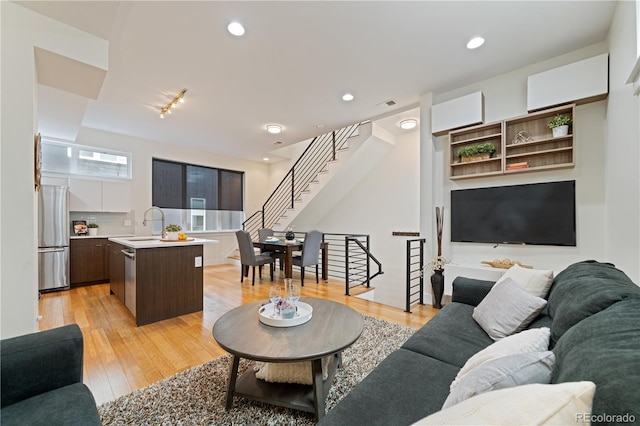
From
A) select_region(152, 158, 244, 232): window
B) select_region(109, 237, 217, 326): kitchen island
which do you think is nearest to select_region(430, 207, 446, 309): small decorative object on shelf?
select_region(109, 237, 217, 326): kitchen island

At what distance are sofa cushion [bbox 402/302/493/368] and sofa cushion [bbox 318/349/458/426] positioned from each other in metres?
0.09

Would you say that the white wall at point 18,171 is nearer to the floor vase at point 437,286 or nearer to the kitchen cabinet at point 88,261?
the kitchen cabinet at point 88,261

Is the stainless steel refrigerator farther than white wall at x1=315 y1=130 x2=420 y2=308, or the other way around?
white wall at x1=315 y1=130 x2=420 y2=308

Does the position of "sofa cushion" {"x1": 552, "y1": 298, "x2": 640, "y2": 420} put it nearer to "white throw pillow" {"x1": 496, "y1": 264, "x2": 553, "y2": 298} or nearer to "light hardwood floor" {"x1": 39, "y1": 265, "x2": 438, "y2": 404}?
"white throw pillow" {"x1": 496, "y1": 264, "x2": 553, "y2": 298}

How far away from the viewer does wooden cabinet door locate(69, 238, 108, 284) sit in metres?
4.63

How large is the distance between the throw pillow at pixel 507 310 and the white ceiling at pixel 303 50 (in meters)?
2.30

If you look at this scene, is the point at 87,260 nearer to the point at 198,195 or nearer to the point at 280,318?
the point at 198,195

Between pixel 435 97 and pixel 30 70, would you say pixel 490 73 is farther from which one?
pixel 30 70

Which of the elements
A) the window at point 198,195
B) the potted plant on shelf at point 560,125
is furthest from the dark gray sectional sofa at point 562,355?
the window at point 198,195

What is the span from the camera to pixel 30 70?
1930mm

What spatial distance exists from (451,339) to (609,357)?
1120mm

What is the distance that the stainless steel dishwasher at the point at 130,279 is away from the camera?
9.88 ft

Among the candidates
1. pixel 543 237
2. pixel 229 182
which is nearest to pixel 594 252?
pixel 543 237

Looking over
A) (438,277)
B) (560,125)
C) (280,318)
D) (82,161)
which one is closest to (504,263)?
(438,277)
